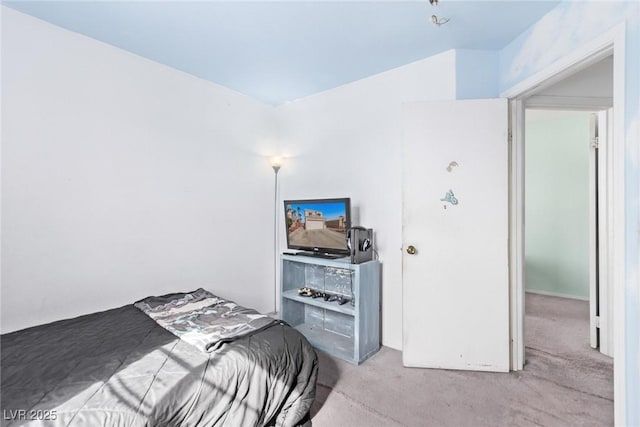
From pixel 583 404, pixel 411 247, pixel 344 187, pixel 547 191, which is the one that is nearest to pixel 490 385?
pixel 583 404

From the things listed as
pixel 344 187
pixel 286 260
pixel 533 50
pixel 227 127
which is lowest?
pixel 286 260

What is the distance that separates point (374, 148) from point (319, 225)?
884 millimetres

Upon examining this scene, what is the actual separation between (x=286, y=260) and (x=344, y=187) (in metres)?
0.94

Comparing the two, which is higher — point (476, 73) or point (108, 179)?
point (476, 73)

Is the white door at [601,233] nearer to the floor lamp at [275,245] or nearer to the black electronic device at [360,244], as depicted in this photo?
the black electronic device at [360,244]

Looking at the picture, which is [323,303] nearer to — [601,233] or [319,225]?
[319,225]

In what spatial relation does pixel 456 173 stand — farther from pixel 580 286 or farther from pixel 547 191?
pixel 580 286

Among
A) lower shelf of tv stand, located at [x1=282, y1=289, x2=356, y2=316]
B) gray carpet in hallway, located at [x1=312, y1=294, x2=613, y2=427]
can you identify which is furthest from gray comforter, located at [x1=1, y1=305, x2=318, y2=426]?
lower shelf of tv stand, located at [x1=282, y1=289, x2=356, y2=316]

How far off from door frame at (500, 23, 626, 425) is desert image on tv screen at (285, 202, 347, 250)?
4.40 ft

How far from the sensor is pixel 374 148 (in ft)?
9.07

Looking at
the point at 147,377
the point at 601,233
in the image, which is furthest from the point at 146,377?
the point at 601,233

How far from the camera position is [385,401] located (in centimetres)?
189

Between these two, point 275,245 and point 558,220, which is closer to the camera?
point 275,245

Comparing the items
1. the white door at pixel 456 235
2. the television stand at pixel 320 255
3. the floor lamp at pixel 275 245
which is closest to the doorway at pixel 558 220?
the white door at pixel 456 235
